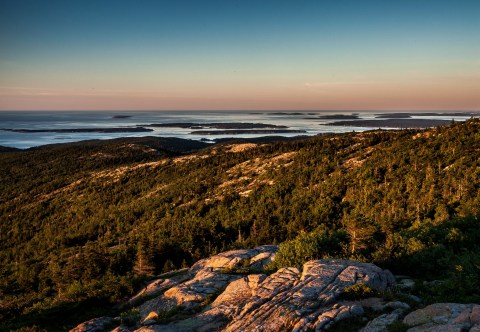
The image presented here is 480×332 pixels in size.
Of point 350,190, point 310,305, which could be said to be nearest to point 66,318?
point 310,305

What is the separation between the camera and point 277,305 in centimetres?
1028

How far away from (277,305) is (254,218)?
25.5 meters

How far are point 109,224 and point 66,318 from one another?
34832 millimetres

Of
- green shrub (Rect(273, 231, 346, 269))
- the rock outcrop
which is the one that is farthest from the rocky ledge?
green shrub (Rect(273, 231, 346, 269))

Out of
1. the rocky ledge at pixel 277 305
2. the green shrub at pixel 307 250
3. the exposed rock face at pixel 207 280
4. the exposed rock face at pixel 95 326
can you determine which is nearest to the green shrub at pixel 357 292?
the rocky ledge at pixel 277 305

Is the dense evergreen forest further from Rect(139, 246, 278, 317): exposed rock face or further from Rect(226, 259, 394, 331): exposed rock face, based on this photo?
Rect(139, 246, 278, 317): exposed rock face

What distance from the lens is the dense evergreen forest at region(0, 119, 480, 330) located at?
15.3 m

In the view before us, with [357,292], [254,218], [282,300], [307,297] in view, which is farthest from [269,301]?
[254,218]

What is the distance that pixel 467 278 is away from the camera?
1064cm

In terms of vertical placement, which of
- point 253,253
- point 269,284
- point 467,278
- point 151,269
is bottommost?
point 151,269

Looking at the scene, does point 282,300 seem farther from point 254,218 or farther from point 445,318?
point 254,218

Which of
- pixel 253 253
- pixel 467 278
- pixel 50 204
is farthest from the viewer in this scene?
pixel 50 204

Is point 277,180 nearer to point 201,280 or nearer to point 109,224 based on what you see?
point 109,224

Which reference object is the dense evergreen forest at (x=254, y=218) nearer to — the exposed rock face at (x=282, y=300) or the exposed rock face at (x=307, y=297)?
the exposed rock face at (x=307, y=297)
